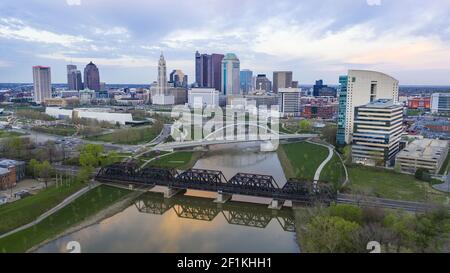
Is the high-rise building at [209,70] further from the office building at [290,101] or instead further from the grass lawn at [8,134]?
the grass lawn at [8,134]

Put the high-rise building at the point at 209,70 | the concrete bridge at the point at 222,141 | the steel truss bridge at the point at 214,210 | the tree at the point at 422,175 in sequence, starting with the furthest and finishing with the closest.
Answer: the high-rise building at the point at 209,70, the concrete bridge at the point at 222,141, the tree at the point at 422,175, the steel truss bridge at the point at 214,210

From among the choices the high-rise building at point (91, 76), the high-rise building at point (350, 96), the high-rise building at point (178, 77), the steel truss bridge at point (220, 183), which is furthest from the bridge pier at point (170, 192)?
the high-rise building at point (91, 76)

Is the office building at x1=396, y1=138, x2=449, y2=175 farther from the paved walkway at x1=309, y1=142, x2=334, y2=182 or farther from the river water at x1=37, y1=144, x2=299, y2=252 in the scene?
the river water at x1=37, y1=144, x2=299, y2=252

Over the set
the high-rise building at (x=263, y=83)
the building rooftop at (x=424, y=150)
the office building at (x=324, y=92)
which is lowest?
the building rooftop at (x=424, y=150)

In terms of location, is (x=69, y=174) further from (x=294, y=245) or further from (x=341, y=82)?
→ (x=341, y=82)

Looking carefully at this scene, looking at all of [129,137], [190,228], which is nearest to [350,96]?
[129,137]

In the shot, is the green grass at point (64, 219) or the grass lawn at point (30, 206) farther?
the grass lawn at point (30, 206)

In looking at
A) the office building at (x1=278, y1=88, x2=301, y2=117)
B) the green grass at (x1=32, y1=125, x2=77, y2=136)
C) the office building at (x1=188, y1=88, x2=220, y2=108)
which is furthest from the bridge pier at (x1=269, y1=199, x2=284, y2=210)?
Answer: the office building at (x1=188, y1=88, x2=220, y2=108)
